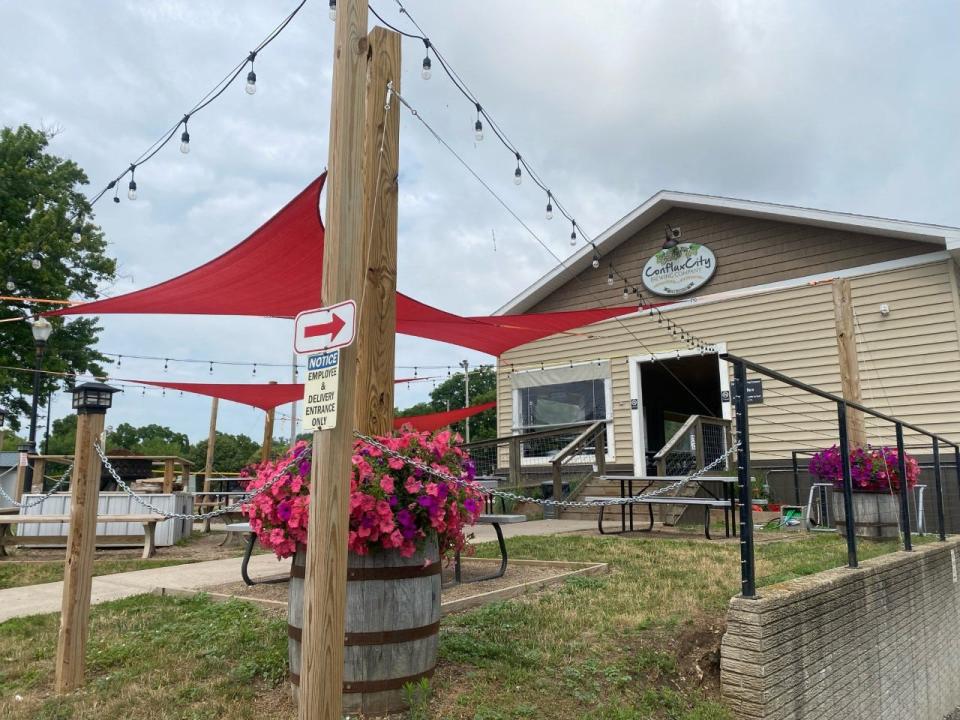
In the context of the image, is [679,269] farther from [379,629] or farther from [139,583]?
[379,629]

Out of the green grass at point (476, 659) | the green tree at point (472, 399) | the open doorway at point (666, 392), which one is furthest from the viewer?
the green tree at point (472, 399)

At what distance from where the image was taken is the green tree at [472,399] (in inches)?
2269

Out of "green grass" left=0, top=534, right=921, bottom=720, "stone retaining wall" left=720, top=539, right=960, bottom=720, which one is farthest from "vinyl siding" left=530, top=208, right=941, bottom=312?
"green grass" left=0, top=534, right=921, bottom=720

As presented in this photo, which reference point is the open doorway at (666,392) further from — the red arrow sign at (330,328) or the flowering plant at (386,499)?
the red arrow sign at (330,328)

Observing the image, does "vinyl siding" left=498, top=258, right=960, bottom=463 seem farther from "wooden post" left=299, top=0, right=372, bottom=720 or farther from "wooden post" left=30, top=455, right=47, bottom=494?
"wooden post" left=299, top=0, right=372, bottom=720

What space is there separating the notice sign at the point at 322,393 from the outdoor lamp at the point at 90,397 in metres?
1.44

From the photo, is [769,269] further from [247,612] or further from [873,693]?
[247,612]

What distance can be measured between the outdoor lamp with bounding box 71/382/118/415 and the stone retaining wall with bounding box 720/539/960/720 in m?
3.31

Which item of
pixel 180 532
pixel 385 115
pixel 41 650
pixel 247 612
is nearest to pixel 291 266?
pixel 385 115

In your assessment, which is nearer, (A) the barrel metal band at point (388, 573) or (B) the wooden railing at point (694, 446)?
(A) the barrel metal band at point (388, 573)

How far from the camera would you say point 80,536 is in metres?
3.42

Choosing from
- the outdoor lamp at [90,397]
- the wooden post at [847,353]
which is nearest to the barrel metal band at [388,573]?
the outdoor lamp at [90,397]

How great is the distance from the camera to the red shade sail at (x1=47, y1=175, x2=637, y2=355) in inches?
233

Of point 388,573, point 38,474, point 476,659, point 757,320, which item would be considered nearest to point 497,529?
point 476,659
